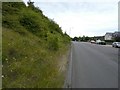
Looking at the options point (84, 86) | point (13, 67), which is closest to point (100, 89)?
point (84, 86)

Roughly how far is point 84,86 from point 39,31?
20820 millimetres

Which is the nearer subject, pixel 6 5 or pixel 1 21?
pixel 1 21

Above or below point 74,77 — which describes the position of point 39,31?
above

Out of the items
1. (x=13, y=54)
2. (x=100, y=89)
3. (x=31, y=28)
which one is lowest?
(x=100, y=89)

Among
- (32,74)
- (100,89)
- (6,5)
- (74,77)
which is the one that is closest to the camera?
(100,89)

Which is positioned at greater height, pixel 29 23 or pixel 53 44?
pixel 29 23

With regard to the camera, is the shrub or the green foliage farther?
the green foliage

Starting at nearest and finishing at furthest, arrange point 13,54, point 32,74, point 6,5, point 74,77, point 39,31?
point 32,74 < point 74,77 < point 13,54 < point 6,5 < point 39,31

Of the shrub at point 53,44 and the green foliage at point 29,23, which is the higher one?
the green foliage at point 29,23

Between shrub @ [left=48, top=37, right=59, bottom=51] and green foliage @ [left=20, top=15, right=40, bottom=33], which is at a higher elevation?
green foliage @ [left=20, top=15, right=40, bottom=33]

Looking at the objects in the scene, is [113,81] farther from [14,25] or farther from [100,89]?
[14,25]

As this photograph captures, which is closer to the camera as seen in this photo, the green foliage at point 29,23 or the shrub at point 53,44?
the shrub at point 53,44

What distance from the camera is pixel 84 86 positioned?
35.6 feet

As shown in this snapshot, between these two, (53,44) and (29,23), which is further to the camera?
(29,23)
